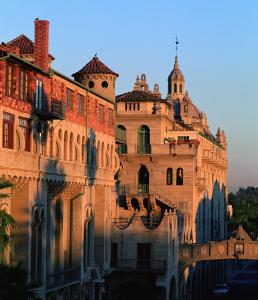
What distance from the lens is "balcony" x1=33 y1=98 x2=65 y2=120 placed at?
5162 centimetres

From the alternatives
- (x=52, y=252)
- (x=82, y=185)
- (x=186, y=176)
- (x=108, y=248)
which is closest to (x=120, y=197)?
(x=186, y=176)

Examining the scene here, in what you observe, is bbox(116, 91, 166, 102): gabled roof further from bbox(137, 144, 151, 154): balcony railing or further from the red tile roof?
the red tile roof

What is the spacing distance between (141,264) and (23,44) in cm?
2286

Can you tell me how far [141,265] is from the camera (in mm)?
72562

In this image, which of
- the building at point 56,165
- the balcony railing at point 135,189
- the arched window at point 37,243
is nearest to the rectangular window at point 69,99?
the building at point 56,165

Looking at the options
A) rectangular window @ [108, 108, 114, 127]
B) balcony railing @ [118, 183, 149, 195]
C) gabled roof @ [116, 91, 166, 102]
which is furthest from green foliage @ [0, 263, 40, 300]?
gabled roof @ [116, 91, 166, 102]

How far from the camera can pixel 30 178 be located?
50.0m

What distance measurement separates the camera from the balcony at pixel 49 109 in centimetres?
5162

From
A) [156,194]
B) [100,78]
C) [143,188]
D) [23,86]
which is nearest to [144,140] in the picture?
[143,188]

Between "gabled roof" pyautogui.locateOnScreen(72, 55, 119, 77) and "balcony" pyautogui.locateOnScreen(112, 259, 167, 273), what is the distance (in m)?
17.1

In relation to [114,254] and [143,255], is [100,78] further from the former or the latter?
[143,255]

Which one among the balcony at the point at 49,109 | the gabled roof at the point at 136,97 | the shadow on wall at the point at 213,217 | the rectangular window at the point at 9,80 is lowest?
the shadow on wall at the point at 213,217

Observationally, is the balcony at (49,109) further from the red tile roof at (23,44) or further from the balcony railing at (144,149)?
the balcony railing at (144,149)

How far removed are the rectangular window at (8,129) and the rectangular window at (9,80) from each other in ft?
4.35
